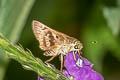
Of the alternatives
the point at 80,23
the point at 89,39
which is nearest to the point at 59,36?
the point at 89,39

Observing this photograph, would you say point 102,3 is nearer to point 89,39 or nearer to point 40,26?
point 89,39

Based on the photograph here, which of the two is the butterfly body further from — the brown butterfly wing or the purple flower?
the purple flower

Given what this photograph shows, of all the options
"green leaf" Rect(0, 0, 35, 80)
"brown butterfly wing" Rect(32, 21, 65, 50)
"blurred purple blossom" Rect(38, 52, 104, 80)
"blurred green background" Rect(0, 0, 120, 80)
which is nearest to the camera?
"blurred purple blossom" Rect(38, 52, 104, 80)

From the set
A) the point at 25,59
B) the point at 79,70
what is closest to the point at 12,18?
the point at 79,70

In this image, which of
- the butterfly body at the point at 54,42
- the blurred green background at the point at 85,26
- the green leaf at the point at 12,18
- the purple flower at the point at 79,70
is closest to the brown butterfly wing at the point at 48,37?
the butterfly body at the point at 54,42

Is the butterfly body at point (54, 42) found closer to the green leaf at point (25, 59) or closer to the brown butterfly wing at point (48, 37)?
the brown butterfly wing at point (48, 37)

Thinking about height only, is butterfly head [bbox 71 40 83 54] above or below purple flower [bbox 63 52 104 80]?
above

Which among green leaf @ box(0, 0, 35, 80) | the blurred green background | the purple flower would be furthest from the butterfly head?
the blurred green background
